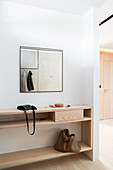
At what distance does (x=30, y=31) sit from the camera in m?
2.30

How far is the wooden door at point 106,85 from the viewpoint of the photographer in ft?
16.3

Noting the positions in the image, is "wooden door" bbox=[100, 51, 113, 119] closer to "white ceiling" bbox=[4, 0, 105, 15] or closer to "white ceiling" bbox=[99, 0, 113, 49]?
Answer: "white ceiling" bbox=[99, 0, 113, 49]

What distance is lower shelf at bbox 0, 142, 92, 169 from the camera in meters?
1.93

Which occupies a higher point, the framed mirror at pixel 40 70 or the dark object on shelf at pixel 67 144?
the framed mirror at pixel 40 70

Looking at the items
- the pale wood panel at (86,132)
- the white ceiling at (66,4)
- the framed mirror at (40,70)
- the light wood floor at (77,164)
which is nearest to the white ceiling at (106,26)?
the white ceiling at (66,4)

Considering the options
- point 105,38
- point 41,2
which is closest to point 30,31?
point 41,2

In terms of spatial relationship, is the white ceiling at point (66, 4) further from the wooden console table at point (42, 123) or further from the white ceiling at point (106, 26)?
the wooden console table at point (42, 123)

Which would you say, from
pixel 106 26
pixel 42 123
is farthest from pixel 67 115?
pixel 106 26

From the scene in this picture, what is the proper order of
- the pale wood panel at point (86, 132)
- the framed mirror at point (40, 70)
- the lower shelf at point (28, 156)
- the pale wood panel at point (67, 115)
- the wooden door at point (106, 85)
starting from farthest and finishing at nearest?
the wooden door at point (106, 85) < the pale wood panel at point (86, 132) < the framed mirror at point (40, 70) < the pale wood panel at point (67, 115) < the lower shelf at point (28, 156)

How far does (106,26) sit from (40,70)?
6.33 feet

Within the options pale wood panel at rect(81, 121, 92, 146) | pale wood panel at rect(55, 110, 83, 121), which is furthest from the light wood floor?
pale wood panel at rect(55, 110, 83, 121)

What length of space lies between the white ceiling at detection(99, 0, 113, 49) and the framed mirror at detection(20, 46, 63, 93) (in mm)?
1022

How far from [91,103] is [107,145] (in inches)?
46.4

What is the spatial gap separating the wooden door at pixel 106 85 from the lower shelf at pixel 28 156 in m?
2.92
